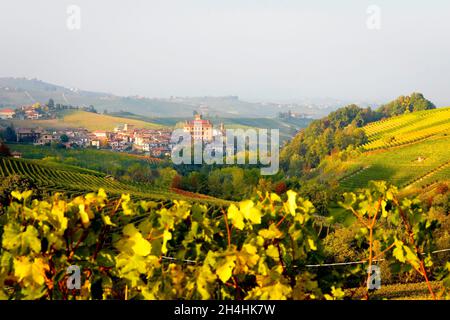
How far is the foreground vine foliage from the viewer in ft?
9.62

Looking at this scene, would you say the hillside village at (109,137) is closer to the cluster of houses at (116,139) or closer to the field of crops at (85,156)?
the cluster of houses at (116,139)

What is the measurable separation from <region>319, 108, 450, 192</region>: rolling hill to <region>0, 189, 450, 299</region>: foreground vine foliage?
46.5 metres

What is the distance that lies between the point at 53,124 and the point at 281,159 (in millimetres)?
68558

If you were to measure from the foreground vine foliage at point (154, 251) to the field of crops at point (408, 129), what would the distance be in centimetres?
6779

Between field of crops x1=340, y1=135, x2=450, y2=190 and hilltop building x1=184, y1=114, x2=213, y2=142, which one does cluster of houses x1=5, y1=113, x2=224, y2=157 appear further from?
field of crops x1=340, y1=135, x2=450, y2=190

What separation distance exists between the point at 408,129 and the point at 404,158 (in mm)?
16433

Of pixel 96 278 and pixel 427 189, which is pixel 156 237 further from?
pixel 427 189

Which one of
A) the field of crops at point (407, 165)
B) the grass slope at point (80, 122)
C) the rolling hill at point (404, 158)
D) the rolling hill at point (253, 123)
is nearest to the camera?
the field of crops at point (407, 165)

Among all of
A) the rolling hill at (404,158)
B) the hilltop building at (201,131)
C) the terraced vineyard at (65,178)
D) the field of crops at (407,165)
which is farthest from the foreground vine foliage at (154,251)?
the hilltop building at (201,131)

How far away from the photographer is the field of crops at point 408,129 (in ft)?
228

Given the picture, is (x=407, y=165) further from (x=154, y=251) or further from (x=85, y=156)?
(x=154, y=251)

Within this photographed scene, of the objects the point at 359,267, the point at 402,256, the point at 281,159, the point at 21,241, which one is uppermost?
the point at 21,241
